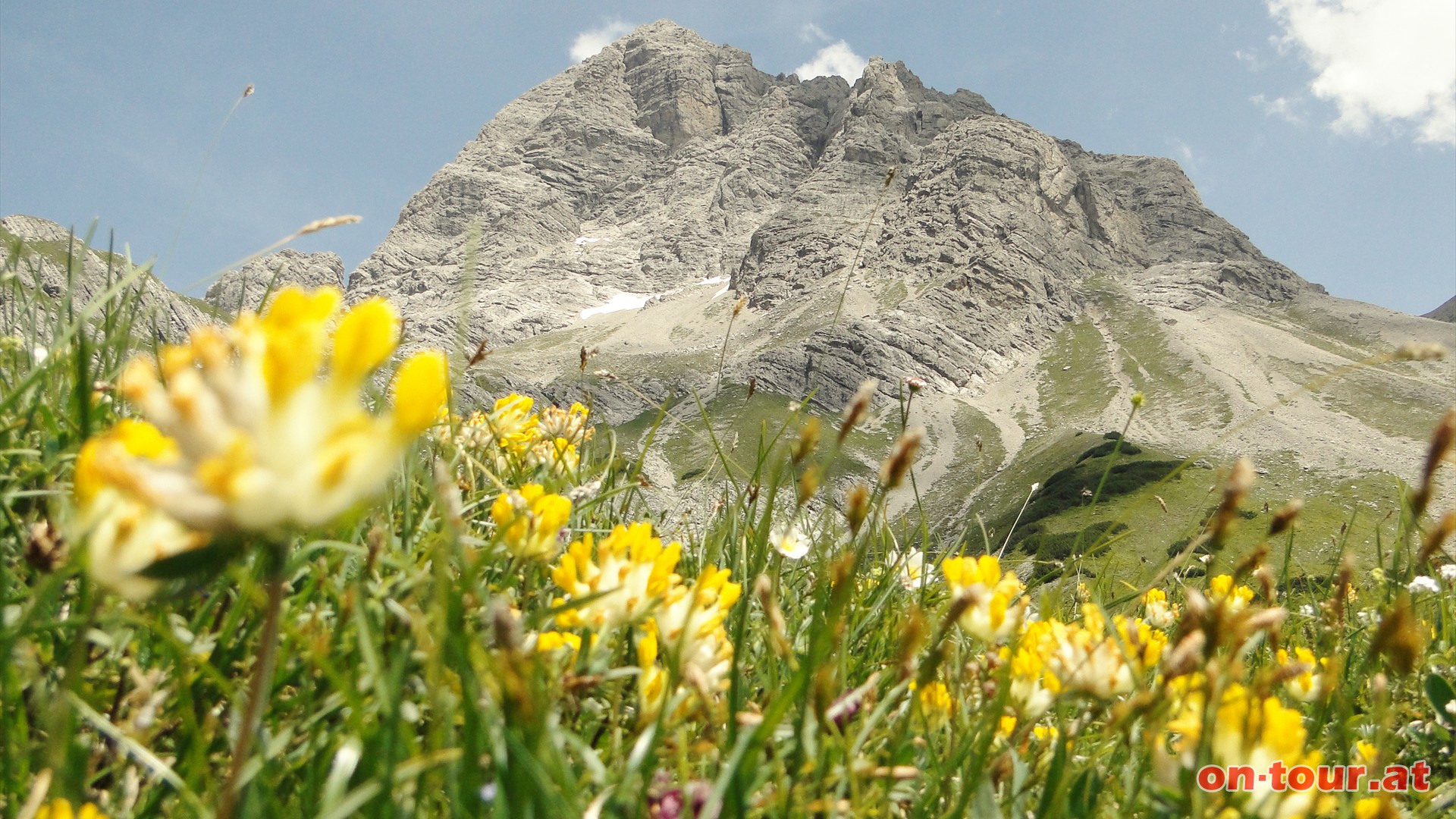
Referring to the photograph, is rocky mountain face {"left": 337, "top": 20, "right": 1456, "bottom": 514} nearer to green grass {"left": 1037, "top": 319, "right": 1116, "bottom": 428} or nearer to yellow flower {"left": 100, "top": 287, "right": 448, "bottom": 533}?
green grass {"left": 1037, "top": 319, "right": 1116, "bottom": 428}

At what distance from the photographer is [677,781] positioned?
47.3 inches

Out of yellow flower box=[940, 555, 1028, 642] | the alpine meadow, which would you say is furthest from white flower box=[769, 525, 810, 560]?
yellow flower box=[940, 555, 1028, 642]

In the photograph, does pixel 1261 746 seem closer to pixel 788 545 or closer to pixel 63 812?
pixel 788 545

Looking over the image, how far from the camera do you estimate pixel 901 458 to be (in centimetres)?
106

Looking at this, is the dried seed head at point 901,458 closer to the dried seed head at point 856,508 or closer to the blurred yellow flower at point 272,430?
the dried seed head at point 856,508

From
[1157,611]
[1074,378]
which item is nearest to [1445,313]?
[1074,378]

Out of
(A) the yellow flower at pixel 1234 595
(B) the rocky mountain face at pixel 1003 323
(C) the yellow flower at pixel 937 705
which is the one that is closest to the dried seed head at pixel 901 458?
(C) the yellow flower at pixel 937 705

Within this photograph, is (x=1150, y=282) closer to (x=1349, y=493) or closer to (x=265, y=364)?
(x=1349, y=493)

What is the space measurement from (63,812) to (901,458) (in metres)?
1.02

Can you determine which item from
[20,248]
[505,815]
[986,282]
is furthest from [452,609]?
[986,282]

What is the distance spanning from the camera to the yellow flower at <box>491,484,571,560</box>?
152 centimetres

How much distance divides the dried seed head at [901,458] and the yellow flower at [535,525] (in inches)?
26.8

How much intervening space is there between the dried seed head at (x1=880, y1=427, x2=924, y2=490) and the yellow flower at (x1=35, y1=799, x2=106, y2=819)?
968 millimetres

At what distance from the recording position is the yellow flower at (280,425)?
541 mm
